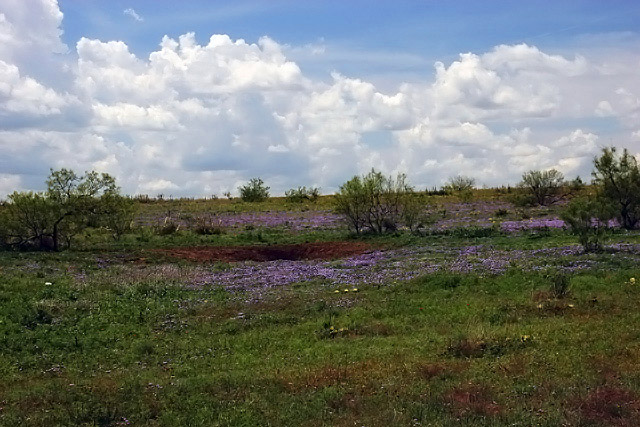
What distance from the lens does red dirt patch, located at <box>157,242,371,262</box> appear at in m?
30.0

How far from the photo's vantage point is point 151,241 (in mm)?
35406

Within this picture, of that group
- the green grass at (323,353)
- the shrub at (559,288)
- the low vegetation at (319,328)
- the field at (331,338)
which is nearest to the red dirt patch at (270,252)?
the low vegetation at (319,328)

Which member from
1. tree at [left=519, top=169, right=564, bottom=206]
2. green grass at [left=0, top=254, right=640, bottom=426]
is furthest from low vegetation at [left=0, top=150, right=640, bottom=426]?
tree at [left=519, top=169, right=564, bottom=206]

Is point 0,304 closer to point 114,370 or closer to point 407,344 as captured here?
point 114,370

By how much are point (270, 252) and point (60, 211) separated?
1142 centimetres

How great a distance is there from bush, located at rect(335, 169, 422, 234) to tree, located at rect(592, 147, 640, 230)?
11107 mm

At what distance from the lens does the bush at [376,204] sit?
37281 mm

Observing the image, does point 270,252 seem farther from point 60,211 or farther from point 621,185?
point 621,185

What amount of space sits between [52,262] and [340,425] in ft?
68.9

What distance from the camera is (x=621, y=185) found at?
1303 inches

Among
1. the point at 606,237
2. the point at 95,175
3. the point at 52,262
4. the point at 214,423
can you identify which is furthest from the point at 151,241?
the point at 214,423

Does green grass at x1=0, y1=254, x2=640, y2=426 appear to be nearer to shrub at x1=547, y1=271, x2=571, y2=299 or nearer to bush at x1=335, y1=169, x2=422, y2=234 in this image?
shrub at x1=547, y1=271, x2=571, y2=299

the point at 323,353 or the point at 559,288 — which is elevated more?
the point at 559,288

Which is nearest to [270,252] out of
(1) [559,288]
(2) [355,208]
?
(2) [355,208]
